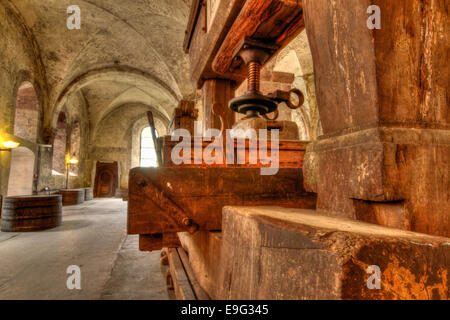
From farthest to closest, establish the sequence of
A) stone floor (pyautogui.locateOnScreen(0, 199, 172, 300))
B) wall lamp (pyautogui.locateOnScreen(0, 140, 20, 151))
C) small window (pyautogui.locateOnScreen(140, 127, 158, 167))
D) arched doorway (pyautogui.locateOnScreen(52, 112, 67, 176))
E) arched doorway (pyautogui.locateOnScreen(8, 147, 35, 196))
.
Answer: small window (pyautogui.locateOnScreen(140, 127, 158, 167)), arched doorway (pyautogui.locateOnScreen(52, 112, 67, 176)), arched doorway (pyautogui.locateOnScreen(8, 147, 35, 196)), wall lamp (pyautogui.locateOnScreen(0, 140, 20, 151)), stone floor (pyautogui.locateOnScreen(0, 199, 172, 300))

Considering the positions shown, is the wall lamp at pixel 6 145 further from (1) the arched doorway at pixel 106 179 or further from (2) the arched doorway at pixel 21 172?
(1) the arched doorway at pixel 106 179

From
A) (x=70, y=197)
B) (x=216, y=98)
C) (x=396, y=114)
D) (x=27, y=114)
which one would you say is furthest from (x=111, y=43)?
(x=396, y=114)

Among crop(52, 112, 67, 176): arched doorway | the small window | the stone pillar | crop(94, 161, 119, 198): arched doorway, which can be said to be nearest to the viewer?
the stone pillar

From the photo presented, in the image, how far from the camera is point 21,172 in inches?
345

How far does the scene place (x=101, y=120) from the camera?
53.5ft

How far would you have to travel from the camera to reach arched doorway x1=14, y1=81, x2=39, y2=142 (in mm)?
8898

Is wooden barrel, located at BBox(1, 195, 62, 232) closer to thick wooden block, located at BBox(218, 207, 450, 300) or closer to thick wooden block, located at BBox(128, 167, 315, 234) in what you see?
thick wooden block, located at BBox(128, 167, 315, 234)

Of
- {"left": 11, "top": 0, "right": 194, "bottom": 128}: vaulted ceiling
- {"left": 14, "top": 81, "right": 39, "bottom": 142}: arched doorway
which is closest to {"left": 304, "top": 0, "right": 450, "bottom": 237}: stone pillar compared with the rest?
{"left": 11, "top": 0, "right": 194, "bottom": 128}: vaulted ceiling

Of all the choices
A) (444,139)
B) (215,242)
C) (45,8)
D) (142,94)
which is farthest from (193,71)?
(142,94)

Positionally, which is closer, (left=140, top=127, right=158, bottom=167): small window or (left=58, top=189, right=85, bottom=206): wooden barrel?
(left=58, top=189, right=85, bottom=206): wooden barrel

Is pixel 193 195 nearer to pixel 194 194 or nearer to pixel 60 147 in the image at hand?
pixel 194 194

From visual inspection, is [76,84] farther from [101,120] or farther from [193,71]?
[193,71]

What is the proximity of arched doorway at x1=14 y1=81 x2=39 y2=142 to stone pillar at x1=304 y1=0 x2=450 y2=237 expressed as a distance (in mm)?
11413

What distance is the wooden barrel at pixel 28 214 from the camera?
467 centimetres
